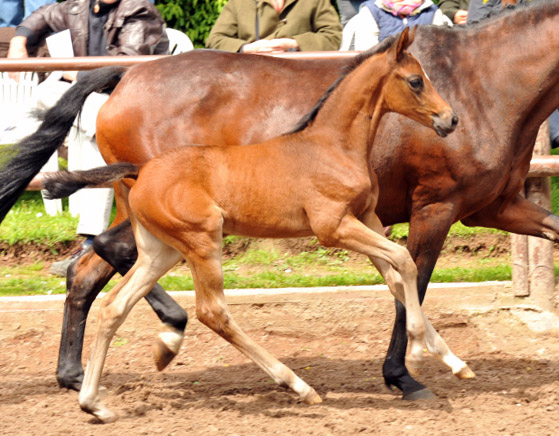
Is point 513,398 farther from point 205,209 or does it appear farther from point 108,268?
point 108,268

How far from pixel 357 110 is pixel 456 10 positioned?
3.36 meters

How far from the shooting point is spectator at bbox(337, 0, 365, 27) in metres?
7.62

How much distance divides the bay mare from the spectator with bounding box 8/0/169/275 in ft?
4.31

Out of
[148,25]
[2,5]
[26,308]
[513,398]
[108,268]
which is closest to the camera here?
[513,398]

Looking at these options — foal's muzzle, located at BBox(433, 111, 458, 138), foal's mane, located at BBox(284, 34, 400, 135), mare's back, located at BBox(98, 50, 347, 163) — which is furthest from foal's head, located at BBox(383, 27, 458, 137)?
mare's back, located at BBox(98, 50, 347, 163)

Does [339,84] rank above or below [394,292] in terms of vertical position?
above

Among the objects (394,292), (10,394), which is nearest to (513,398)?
(394,292)

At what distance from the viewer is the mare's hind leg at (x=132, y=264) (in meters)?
4.85

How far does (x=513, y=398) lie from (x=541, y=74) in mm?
1611

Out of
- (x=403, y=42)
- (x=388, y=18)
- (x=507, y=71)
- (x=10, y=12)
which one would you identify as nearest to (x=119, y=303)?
(x=403, y=42)

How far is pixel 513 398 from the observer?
15.6ft

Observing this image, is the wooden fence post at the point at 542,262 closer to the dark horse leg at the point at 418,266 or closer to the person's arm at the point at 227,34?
the dark horse leg at the point at 418,266

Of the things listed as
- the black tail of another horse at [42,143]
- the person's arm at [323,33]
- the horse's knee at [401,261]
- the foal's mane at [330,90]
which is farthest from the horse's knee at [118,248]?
the person's arm at [323,33]

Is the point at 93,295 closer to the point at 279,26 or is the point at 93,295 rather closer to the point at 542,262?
the point at 279,26
